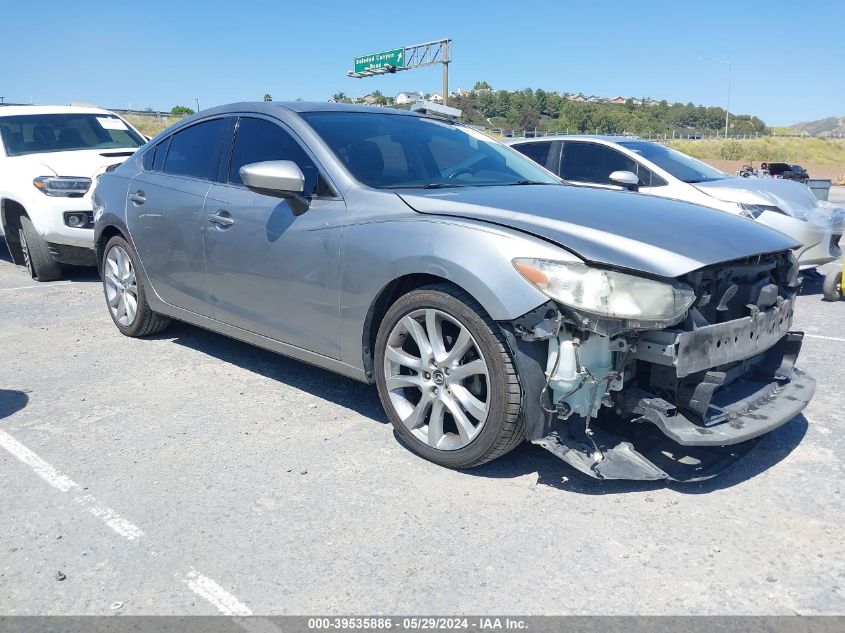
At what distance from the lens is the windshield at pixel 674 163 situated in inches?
311

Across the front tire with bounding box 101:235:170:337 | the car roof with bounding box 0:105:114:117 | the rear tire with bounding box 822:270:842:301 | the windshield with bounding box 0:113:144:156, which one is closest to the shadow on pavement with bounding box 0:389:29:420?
the front tire with bounding box 101:235:170:337

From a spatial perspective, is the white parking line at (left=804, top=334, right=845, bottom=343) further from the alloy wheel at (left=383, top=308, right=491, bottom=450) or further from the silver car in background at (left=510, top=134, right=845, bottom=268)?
the alloy wheel at (left=383, top=308, right=491, bottom=450)

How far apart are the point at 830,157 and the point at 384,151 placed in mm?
82830

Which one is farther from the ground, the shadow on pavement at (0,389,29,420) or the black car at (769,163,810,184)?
the black car at (769,163,810,184)

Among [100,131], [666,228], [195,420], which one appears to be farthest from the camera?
[100,131]

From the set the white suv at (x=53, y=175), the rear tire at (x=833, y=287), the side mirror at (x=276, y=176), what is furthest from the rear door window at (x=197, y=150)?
the rear tire at (x=833, y=287)

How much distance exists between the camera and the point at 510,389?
303cm

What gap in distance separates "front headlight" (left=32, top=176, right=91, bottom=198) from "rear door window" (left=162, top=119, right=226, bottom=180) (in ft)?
9.90

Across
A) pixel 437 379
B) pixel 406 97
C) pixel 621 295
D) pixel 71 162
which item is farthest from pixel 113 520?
pixel 71 162

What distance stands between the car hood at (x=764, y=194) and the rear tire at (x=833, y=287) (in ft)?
Answer: 2.14

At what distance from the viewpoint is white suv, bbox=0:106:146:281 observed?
752 cm

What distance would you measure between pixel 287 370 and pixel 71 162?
4.56m

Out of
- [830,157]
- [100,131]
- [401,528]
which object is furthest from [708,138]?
[401,528]

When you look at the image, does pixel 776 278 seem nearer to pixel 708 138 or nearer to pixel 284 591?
pixel 284 591
